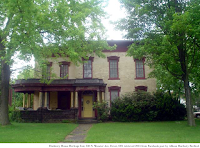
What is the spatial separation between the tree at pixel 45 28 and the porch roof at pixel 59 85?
178 inches

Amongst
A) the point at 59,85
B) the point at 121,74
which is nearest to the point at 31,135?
the point at 59,85

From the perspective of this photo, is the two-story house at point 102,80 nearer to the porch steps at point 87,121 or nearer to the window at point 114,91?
the window at point 114,91

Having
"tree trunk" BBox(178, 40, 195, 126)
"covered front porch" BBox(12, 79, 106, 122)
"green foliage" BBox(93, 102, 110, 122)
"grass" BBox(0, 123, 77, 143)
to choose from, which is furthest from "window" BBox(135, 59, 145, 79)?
"grass" BBox(0, 123, 77, 143)

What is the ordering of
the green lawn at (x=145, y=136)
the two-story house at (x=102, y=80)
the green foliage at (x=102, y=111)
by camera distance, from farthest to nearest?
1. the two-story house at (x=102, y=80)
2. the green foliage at (x=102, y=111)
3. the green lawn at (x=145, y=136)

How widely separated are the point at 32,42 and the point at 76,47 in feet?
11.0

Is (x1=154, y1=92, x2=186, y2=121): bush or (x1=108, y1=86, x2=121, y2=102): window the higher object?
(x1=108, y1=86, x2=121, y2=102): window

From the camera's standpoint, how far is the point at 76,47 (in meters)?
14.4

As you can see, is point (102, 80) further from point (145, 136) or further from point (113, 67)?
point (145, 136)

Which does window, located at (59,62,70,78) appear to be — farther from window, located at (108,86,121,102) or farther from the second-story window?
window, located at (108,86,121,102)

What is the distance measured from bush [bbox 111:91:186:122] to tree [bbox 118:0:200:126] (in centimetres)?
453

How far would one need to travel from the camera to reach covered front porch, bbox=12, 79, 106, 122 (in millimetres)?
19422

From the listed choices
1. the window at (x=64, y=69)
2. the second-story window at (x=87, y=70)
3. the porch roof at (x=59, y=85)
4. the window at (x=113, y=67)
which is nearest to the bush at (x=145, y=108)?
the porch roof at (x=59, y=85)

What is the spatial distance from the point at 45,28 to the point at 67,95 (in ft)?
35.4

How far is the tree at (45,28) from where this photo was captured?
39.6 ft
